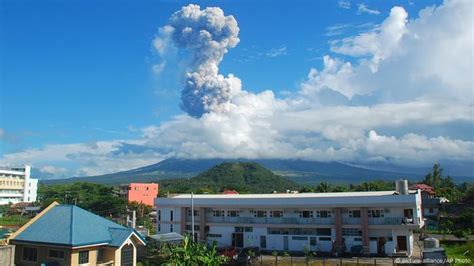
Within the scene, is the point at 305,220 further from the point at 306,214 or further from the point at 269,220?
the point at 269,220

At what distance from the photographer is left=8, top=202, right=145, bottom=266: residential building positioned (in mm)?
22406

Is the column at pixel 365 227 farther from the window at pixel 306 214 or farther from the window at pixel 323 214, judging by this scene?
the window at pixel 306 214

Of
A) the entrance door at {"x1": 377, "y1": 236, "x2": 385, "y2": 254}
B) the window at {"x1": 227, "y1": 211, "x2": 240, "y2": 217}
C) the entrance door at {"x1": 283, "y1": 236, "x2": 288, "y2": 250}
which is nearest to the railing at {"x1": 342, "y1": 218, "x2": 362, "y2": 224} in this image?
the entrance door at {"x1": 377, "y1": 236, "x2": 385, "y2": 254}

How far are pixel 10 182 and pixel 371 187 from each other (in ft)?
275

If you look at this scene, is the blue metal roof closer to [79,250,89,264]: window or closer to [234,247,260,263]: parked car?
[79,250,89,264]: window

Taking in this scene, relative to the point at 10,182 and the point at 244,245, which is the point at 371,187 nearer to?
the point at 244,245

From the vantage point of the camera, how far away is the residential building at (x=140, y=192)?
90.3m

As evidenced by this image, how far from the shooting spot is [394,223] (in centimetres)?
3222

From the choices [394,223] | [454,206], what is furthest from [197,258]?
[454,206]

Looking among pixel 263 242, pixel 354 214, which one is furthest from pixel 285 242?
pixel 354 214

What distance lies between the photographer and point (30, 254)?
920 inches

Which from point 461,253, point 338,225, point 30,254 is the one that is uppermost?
point 338,225

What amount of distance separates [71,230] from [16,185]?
99.1m

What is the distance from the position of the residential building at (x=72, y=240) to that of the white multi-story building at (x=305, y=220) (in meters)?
13.6
